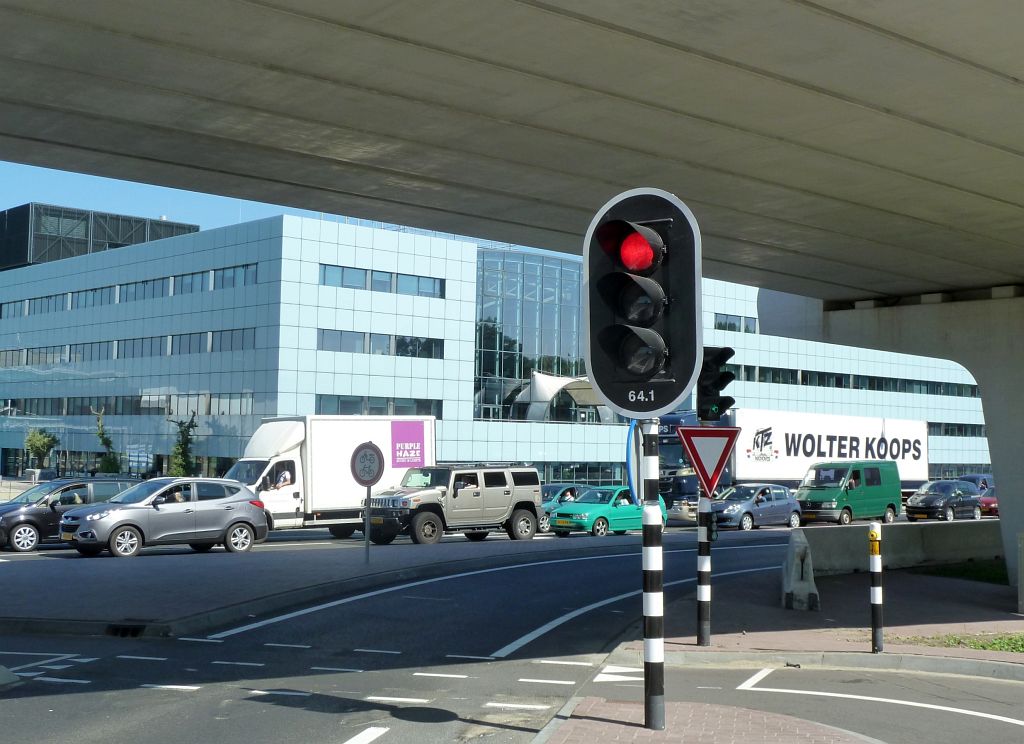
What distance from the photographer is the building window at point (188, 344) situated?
64.1 m

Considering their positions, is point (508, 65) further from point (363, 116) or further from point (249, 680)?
point (249, 680)

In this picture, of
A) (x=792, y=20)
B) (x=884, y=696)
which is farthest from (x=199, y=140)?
(x=884, y=696)

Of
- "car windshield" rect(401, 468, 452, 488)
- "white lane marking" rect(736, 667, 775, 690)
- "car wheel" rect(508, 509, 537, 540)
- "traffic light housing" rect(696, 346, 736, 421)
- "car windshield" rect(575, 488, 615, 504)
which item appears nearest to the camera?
"white lane marking" rect(736, 667, 775, 690)

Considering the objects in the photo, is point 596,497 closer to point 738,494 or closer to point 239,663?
point 738,494

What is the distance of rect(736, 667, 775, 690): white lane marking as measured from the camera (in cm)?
1016

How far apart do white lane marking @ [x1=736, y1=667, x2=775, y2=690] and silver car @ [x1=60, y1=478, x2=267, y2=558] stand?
16373 millimetres

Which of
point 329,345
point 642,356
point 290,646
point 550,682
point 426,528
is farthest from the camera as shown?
point 329,345

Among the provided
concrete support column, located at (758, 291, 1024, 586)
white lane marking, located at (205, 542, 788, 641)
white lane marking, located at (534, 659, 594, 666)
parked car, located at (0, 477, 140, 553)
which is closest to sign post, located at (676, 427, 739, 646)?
white lane marking, located at (534, 659, 594, 666)

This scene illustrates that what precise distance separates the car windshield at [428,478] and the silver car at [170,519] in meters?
4.83

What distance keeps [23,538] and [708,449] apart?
19.0 meters

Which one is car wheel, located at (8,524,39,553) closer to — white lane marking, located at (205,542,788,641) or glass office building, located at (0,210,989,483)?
white lane marking, located at (205,542,788,641)

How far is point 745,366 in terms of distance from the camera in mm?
77000

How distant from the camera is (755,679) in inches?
419

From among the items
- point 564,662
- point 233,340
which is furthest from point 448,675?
point 233,340
